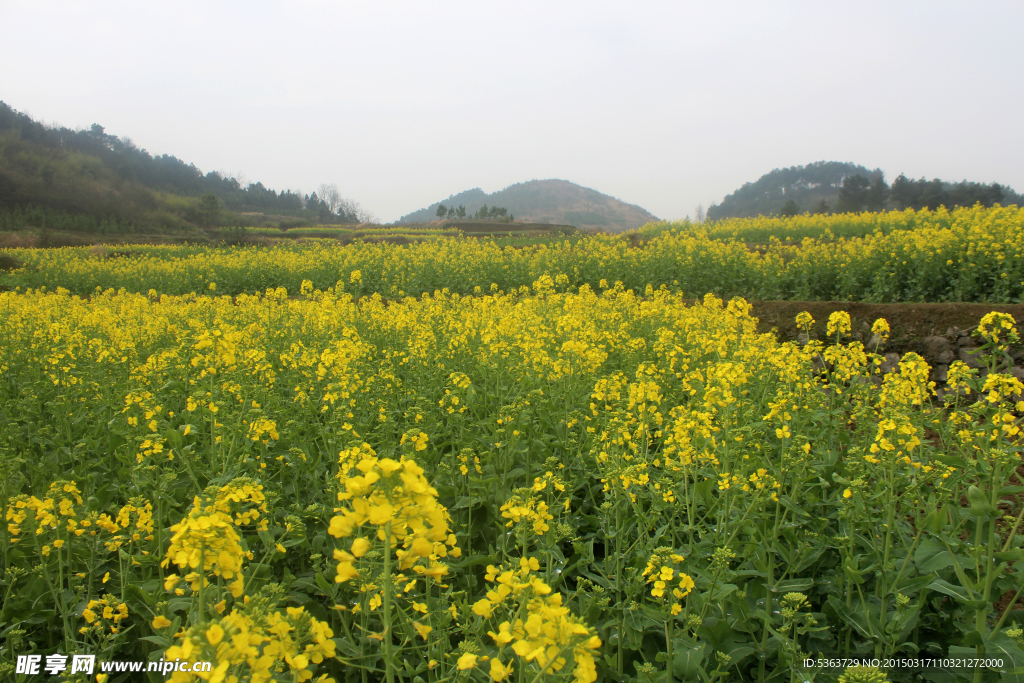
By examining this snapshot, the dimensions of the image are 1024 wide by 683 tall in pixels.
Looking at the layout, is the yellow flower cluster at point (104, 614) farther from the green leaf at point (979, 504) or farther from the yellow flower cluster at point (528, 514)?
the green leaf at point (979, 504)

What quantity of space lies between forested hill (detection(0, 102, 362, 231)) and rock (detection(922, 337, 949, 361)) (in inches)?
1921

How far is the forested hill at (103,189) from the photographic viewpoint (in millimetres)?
41250

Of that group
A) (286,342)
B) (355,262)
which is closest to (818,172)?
(355,262)

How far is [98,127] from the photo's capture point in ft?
236

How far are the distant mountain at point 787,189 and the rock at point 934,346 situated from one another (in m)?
73.4

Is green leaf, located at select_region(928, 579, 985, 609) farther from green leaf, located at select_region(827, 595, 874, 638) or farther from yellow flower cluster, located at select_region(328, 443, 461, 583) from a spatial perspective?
yellow flower cluster, located at select_region(328, 443, 461, 583)

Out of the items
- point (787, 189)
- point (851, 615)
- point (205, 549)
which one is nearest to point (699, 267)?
point (851, 615)

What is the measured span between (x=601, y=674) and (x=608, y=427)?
118 cm

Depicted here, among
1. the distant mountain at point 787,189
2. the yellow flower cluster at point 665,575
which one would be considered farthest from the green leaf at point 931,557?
the distant mountain at point 787,189

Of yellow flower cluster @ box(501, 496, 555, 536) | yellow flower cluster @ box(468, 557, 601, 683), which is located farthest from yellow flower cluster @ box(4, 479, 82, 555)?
yellow flower cluster @ box(468, 557, 601, 683)

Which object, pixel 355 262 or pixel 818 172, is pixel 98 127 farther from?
pixel 818 172

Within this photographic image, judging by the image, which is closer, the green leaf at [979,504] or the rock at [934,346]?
the green leaf at [979,504]

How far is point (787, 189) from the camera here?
7894 cm

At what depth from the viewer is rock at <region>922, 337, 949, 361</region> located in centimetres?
708
